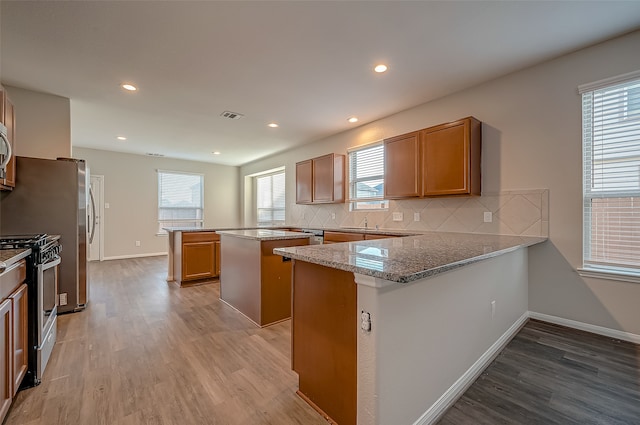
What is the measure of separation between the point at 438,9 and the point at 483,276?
1.93 metres

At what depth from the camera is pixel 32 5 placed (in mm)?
1933

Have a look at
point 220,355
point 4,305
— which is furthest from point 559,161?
point 4,305

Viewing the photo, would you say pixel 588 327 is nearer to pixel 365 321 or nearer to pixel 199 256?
pixel 365 321

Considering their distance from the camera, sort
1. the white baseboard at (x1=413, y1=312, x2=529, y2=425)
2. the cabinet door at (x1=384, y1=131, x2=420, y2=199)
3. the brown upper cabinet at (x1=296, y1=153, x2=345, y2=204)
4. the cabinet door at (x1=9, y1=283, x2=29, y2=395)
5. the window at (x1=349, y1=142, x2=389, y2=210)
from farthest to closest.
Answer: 1. the brown upper cabinet at (x1=296, y1=153, x2=345, y2=204)
2. the window at (x1=349, y1=142, x2=389, y2=210)
3. the cabinet door at (x1=384, y1=131, x2=420, y2=199)
4. the cabinet door at (x1=9, y1=283, x2=29, y2=395)
5. the white baseboard at (x1=413, y1=312, x2=529, y2=425)

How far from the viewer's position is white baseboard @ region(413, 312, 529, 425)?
4.75 ft

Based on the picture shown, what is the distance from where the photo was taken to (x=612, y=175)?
2.41 meters

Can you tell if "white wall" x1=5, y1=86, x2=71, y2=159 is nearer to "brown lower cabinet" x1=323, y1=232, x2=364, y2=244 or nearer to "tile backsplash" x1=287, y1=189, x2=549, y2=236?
"brown lower cabinet" x1=323, y1=232, x2=364, y2=244

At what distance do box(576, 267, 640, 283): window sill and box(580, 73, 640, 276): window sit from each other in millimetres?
10

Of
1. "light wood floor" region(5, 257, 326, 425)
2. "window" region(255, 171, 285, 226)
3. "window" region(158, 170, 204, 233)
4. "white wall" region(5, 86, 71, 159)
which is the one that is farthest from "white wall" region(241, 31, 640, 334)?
"window" region(158, 170, 204, 233)

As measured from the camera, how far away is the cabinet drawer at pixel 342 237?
3.74 metres

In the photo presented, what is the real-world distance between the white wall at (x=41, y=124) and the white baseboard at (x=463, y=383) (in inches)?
182

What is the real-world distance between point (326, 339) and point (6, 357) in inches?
66.7

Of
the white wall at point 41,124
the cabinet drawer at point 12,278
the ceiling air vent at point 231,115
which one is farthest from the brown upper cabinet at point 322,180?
the cabinet drawer at point 12,278

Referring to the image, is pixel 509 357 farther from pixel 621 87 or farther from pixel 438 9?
pixel 438 9
